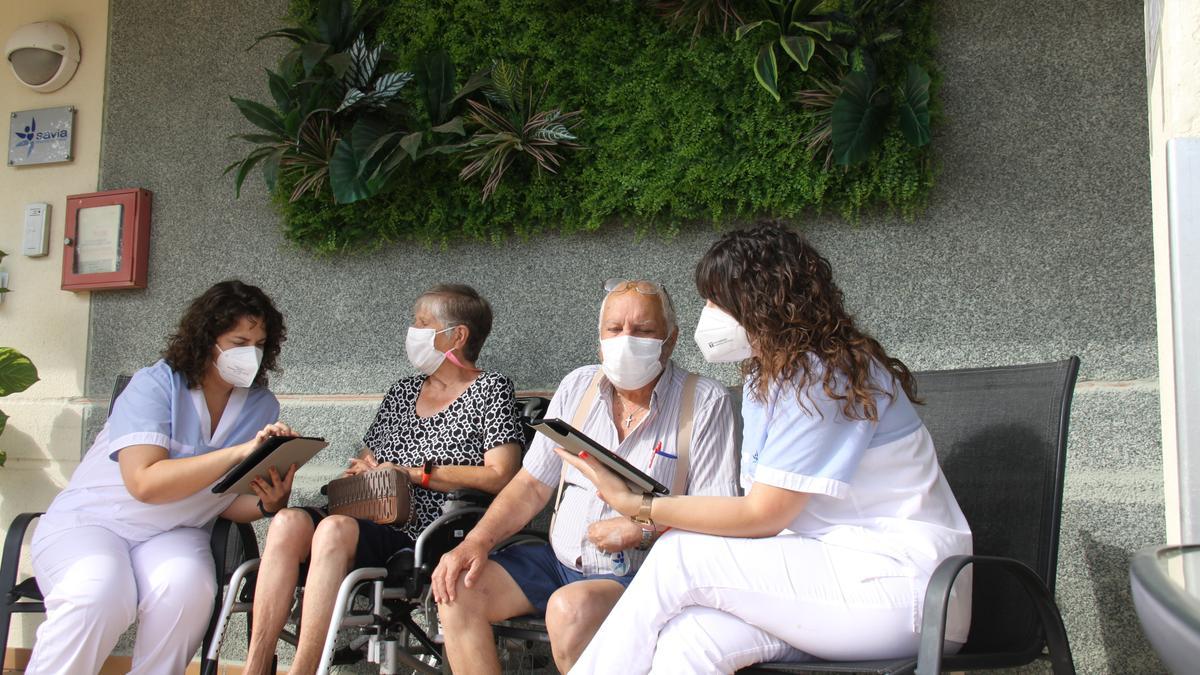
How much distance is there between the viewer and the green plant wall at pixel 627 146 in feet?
11.1

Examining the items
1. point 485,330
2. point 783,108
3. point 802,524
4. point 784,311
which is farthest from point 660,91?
point 802,524

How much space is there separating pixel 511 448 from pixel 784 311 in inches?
48.3

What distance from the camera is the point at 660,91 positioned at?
362 cm

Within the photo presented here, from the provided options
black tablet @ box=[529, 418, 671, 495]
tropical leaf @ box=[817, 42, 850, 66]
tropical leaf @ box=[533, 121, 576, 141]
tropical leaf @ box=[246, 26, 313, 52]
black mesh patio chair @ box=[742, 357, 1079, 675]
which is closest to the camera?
black mesh patio chair @ box=[742, 357, 1079, 675]

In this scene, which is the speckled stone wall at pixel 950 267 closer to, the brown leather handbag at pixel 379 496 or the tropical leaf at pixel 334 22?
the tropical leaf at pixel 334 22

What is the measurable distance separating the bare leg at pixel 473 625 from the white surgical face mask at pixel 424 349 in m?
1.01

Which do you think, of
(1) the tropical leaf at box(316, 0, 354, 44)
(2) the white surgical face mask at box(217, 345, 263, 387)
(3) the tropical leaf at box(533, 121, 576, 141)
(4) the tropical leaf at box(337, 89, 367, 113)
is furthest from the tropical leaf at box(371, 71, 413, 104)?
(2) the white surgical face mask at box(217, 345, 263, 387)

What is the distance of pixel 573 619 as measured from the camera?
2268 mm

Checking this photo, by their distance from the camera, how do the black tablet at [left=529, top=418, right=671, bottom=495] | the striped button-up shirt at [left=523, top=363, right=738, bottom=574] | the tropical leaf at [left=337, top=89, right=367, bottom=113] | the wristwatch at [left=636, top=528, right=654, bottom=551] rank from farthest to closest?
the tropical leaf at [left=337, top=89, right=367, bottom=113], the striped button-up shirt at [left=523, top=363, right=738, bottom=574], the wristwatch at [left=636, top=528, right=654, bottom=551], the black tablet at [left=529, top=418, right=671, bottom=495]

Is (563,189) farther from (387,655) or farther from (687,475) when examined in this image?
(387,655)

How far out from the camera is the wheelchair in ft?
8.95

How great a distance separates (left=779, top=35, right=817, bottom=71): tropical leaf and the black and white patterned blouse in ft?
4.38

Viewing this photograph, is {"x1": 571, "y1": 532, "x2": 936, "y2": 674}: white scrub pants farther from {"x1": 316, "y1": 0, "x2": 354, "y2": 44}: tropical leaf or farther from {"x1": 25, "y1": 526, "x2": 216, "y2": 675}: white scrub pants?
{"x1": 316, "y1": 0, "x2": 354, "y2": 44}: tropical leaf

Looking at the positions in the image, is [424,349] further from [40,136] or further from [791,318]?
[40,136]
